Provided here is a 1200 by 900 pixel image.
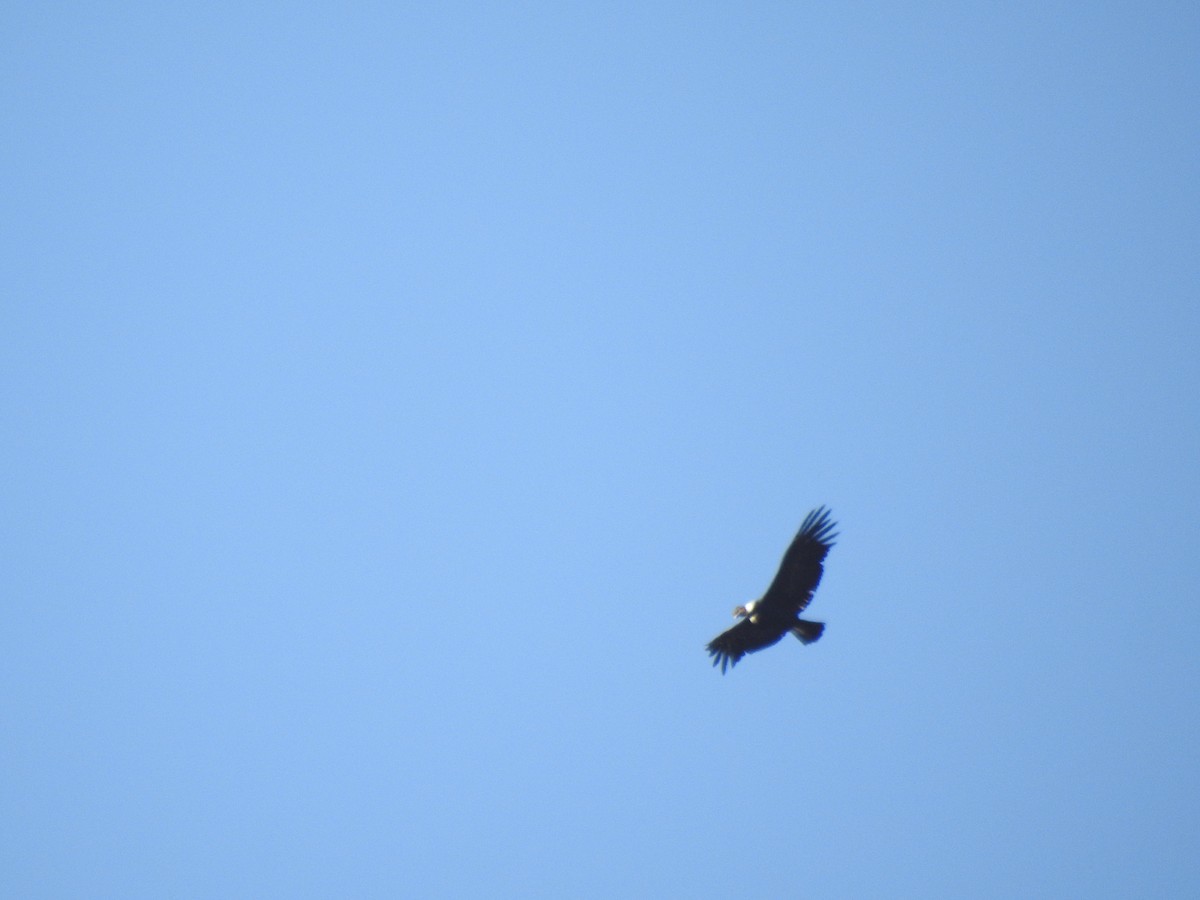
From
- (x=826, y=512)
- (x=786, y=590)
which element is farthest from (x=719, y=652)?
(x=826, y=512)

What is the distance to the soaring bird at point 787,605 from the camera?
15.4m

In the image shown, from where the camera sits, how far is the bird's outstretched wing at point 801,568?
15.3m

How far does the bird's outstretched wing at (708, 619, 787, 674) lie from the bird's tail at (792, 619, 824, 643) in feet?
1.03

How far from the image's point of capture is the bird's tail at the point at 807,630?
16.2 metres

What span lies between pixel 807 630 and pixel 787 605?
59cm

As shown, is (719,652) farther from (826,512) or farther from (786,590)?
(826,512)

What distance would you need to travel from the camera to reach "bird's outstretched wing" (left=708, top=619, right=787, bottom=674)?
16.7 metres

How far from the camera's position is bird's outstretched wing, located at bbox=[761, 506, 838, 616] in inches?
603

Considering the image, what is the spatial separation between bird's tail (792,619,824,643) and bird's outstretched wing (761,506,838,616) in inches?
9.8

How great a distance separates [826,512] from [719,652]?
11.1ft

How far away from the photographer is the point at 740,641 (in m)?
17.0

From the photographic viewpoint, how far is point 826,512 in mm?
15383

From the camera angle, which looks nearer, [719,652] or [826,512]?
[826,512]

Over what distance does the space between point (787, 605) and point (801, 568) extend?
0.84 metres
